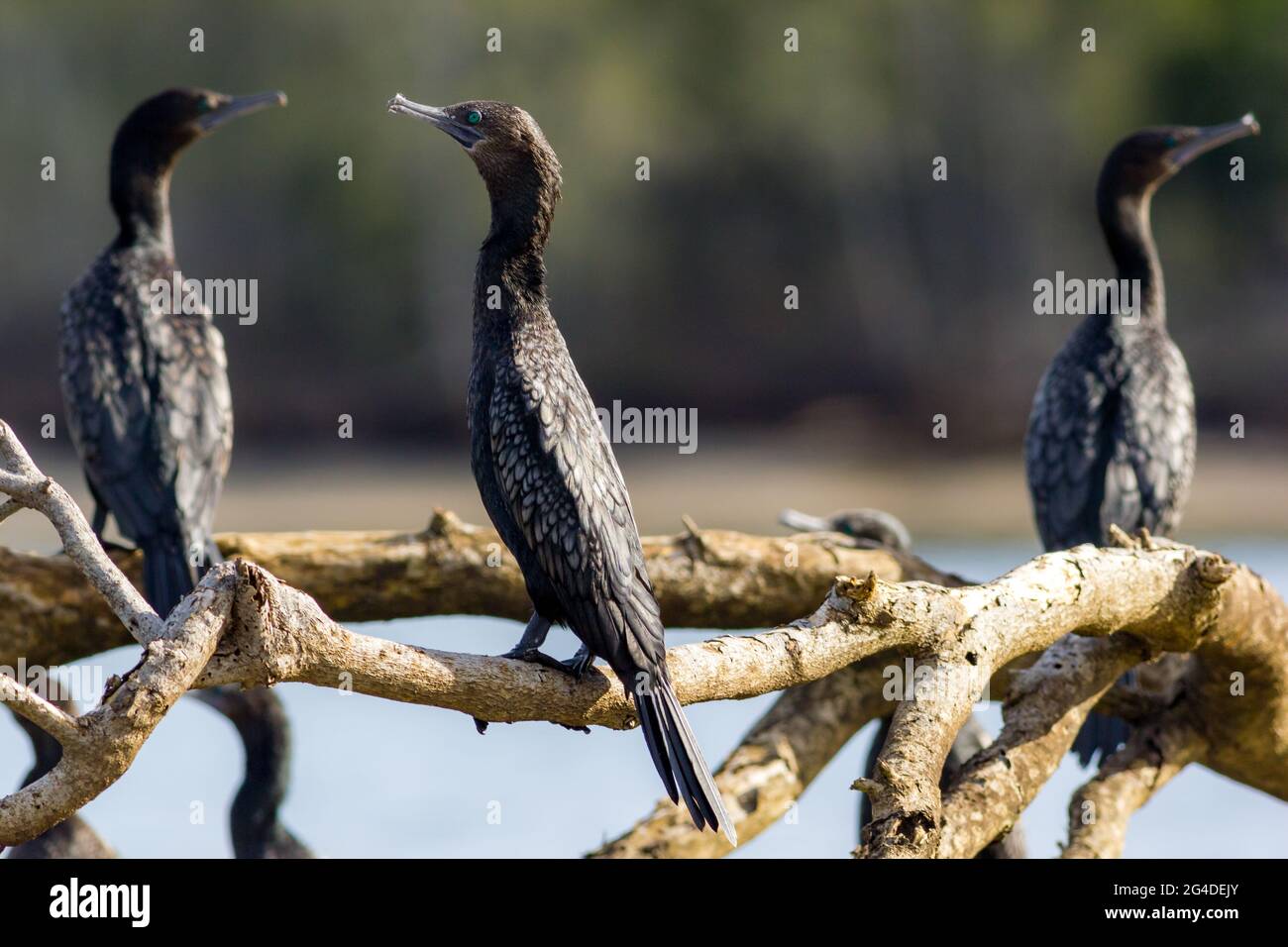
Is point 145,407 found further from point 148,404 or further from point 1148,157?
point 1148,157

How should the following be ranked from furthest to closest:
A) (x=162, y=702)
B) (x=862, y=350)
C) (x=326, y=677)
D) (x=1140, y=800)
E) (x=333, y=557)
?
(x=862, y=350) < (x=333, y=557) < (x=1140, y=800) < (x=326, y=677) < (x=162, y=702)

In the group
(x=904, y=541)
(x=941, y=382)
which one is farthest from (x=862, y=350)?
(x=904, y=541)

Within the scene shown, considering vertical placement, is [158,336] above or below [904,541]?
above

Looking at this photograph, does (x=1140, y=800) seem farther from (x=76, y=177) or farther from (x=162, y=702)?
(x=76, y=177)

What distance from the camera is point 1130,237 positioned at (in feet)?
20.7

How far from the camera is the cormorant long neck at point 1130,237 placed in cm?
622

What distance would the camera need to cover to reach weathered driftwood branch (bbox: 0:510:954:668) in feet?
15.8

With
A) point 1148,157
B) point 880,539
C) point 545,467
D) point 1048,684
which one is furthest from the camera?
point 1148,157

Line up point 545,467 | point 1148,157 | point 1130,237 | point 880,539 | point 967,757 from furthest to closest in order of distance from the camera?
1. point 1148,157
2. point 1130,237
3. point 880,539
4. point 967,757
5. point 545,467

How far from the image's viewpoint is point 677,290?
16.2 m

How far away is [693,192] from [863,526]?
11.2 m

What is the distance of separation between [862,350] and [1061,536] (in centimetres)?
1023

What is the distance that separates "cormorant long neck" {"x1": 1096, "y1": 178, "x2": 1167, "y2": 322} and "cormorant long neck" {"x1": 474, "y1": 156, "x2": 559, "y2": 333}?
341cm

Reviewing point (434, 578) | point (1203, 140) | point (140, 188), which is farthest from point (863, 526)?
point (140, 188)
